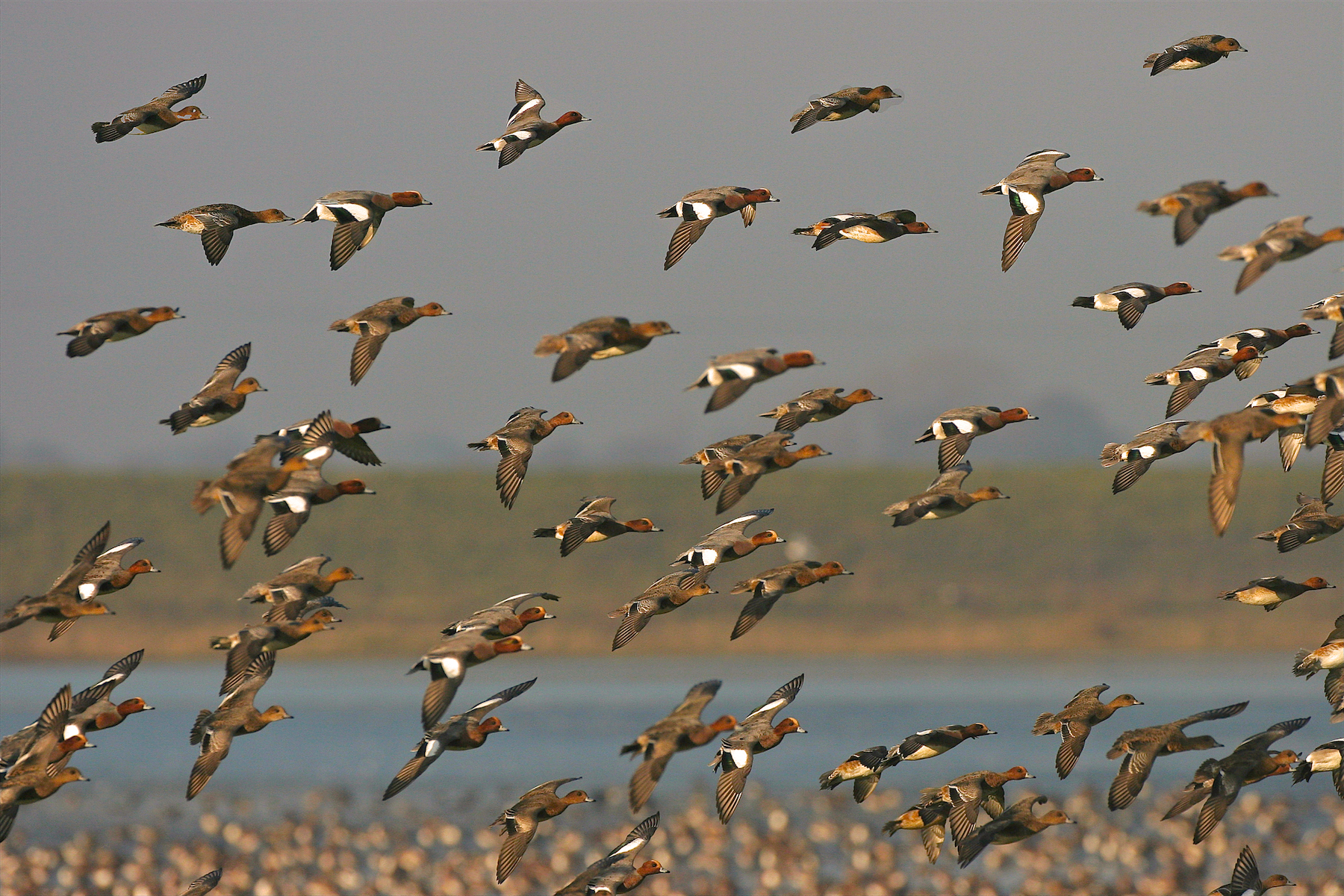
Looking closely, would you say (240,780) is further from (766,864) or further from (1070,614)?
A: (1070,614)

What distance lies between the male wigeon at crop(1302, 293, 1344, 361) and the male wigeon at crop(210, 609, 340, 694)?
1079cm

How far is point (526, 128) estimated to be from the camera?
1986cm

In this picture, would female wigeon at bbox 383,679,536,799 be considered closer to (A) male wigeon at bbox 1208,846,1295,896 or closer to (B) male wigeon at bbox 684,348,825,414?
(B) male wigeon at bbox 684,348,825,414

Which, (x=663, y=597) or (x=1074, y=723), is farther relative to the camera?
(x=663, y=597)

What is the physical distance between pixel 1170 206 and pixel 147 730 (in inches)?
2312

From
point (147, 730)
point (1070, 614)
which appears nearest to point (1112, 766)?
point (147, 730)

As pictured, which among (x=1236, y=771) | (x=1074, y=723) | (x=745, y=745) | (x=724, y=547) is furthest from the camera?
(x=724, y=547)

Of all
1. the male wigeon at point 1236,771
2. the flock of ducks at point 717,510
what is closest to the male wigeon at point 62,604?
the flock of ducks at point 717,510

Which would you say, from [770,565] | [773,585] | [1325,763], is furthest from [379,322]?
[770,565]

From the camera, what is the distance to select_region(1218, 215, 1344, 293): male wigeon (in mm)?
15797

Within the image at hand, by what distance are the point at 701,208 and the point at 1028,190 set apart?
12.4 ft

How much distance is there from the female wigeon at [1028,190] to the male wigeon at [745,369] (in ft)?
9.19

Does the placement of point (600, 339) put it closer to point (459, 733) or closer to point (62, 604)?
point (459, 733)

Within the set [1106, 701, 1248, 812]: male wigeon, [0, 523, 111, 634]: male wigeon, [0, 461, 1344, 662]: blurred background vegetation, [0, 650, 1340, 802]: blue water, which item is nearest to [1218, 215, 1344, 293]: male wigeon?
[1106, 701, 1248, 812]: male wigeon
